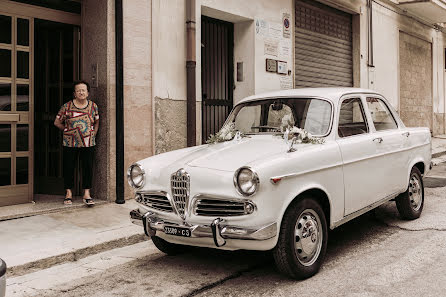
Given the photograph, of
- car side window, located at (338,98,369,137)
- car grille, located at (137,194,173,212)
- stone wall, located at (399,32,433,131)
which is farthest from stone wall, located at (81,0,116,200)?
stone wall, located at (399,32,433,131)

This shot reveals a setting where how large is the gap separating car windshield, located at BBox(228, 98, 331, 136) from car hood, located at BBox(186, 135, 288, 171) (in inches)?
8.0

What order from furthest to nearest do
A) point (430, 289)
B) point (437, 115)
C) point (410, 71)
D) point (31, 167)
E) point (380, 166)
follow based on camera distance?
point (437, 115), point (410, 71), point (31, 167), point (380, 166), point (430, 289)

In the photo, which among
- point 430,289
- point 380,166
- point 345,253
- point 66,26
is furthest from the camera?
point 66,26

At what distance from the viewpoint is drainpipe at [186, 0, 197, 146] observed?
820 centimetres

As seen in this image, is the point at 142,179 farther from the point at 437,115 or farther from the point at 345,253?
the point at 437,115

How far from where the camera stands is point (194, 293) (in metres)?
3.72

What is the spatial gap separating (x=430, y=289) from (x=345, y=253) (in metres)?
1.12

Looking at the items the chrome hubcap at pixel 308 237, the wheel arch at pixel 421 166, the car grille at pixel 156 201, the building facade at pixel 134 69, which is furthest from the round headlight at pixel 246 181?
the building facade at pixel 134 69

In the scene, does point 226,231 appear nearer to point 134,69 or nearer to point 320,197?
point 320,197

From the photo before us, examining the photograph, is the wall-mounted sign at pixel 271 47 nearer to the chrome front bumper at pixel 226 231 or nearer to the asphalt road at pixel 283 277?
the asphalt road at pixel 283 277

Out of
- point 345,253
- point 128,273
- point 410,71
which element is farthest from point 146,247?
point 410,71

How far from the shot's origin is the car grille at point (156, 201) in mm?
4088

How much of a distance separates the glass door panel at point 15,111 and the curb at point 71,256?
91.9 inches

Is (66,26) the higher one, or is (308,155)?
(66,26)
